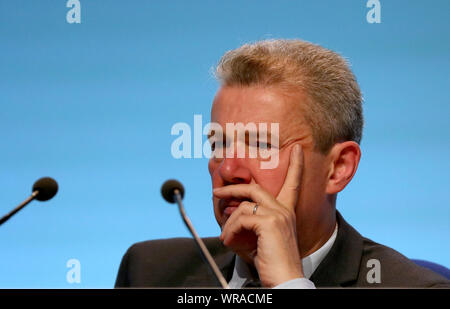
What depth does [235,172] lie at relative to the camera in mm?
1686

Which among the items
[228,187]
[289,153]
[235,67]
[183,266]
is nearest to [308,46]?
[235,67]

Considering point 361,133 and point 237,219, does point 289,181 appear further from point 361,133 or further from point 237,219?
point 361,133

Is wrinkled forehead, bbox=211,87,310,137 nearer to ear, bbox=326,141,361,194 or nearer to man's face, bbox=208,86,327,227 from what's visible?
man's face, bbox=208,86,327,227

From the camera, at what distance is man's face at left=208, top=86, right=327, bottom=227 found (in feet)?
5.51

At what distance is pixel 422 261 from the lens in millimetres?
2102

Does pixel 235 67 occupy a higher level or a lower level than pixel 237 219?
higher

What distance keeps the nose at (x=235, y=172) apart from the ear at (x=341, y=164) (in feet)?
0.87

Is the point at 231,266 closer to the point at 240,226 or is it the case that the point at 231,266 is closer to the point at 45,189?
the point at 240,226

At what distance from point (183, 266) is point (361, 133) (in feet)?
2.38

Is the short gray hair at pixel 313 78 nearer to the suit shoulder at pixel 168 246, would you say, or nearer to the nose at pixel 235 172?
the nose at pixel 235 172

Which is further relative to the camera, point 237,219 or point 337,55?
point 337,55

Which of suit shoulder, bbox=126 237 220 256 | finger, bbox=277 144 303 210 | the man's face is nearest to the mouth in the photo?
the man's face
